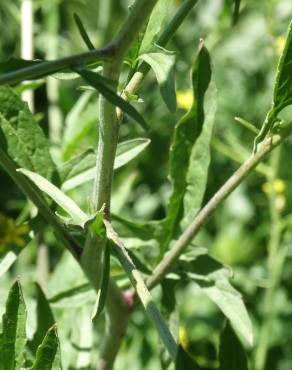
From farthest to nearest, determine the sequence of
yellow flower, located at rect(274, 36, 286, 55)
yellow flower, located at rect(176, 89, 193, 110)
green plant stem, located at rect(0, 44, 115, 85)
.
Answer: yellow flower, located at rect(176, 89, 193, 110) → yellow flower, located at rect(274, 36, 286, 55) → green plant stem, located at rect(0, 44, 115, 85)

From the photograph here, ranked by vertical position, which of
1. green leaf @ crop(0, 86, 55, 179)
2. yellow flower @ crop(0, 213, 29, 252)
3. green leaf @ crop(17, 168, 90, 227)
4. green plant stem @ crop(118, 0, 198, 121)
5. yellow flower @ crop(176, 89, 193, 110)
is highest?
green plant stem @ crop(118, 0, 198, 121)

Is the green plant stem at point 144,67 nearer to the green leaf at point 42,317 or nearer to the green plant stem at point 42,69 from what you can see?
the green plant stem at point 42,69

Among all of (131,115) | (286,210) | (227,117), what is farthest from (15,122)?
(227,117)

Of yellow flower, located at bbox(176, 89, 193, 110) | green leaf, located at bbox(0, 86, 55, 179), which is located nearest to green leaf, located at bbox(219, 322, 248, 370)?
green leaf, located at bbox(0, 86, 55, 179)

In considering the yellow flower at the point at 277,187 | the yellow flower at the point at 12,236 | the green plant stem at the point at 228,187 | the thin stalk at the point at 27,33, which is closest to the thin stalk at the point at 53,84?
the thin stalk at the point at 27,33

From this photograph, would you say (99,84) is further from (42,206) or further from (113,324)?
(113,324)

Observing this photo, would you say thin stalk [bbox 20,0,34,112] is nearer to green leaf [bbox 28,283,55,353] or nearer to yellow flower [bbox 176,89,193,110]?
yellow flower [bbox 176,89,193,110]

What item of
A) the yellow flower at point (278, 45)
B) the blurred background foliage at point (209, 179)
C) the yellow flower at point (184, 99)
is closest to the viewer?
the blurred background foliage at point (209, 179)
